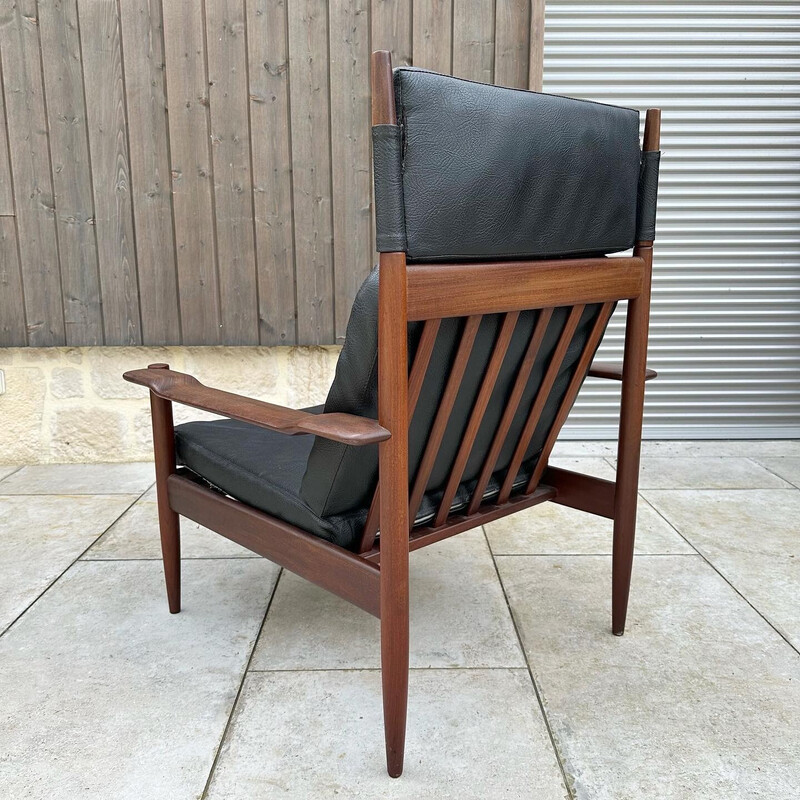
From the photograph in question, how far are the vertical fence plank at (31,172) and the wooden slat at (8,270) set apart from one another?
0.02 m

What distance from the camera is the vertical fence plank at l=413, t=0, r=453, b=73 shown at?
119 inches

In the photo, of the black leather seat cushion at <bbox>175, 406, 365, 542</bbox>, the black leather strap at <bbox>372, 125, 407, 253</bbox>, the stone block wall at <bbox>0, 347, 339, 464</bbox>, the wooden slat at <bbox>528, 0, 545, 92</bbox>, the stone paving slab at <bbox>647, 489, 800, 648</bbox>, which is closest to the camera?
the black leather strap at <bbox>372, 125, 407, 253</bbox>

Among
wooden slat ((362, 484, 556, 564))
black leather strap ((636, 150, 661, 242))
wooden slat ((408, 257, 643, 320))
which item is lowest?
wooden slat ((362, 484, 556, 564))

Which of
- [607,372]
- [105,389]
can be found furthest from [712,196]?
[105,389]

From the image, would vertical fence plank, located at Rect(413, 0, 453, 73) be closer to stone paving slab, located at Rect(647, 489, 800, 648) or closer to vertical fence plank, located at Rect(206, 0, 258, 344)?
vertical fence plank, located at Rect(206, 0, 258, 344)

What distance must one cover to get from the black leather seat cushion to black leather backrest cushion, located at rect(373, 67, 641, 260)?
1.82 ft

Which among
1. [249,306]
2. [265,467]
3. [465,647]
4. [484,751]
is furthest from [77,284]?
[484,751]

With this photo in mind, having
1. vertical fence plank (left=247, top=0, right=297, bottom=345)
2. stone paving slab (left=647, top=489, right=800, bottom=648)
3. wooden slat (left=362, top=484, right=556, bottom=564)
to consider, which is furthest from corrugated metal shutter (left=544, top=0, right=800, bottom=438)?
wooden slat (left=362, top=484, right=556, bottom=564)

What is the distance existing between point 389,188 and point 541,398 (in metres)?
0.65

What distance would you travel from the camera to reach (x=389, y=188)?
1.22 meters

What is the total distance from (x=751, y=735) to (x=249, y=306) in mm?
2352

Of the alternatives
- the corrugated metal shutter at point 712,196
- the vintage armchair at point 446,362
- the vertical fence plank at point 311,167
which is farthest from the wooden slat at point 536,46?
the vintage armchair at point 446,362

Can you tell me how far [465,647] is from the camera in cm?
183

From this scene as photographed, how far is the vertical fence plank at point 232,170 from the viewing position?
3014mm
